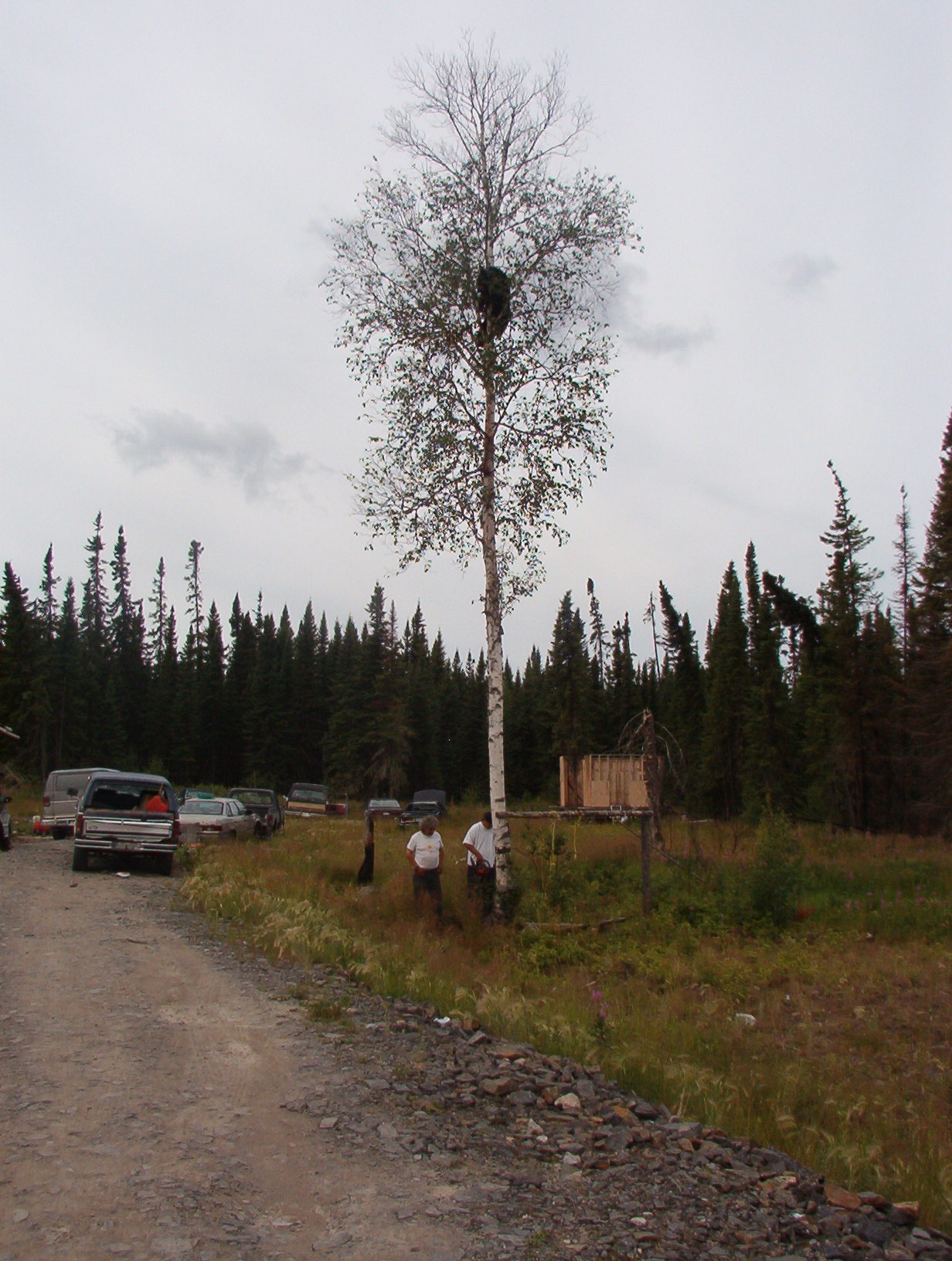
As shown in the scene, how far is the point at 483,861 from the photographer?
15.1m

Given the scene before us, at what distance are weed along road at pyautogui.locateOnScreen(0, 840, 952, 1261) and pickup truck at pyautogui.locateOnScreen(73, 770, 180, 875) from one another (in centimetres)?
1148

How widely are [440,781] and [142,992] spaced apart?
83846mm

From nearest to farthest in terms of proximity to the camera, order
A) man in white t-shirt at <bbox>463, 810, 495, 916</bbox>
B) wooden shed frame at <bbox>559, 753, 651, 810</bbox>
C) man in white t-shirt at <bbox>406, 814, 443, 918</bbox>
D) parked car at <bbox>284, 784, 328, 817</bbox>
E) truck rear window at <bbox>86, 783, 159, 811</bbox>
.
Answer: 1. man in white t-shirt at <bbox>406, 814, 443, 918</bbox>
2. man in white t-shirt at <bbox>463, 810, 495, 916</bbox>
3. wooden shed frame at <bbox>559, 753, 651, 810</bbox>
4. truck rear window at <bbox>86, 783, 159, 811</bbox>
5. parked car at <bbox>284, 784, 328, 817</bbox>

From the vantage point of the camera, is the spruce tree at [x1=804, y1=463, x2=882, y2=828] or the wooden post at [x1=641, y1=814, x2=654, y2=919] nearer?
the wooden post at [x1=641, y1=814, x2=654, y2=919]

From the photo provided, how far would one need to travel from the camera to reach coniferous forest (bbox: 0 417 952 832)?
162ft

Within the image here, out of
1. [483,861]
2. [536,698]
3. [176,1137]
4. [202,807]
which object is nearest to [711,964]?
[483,861]

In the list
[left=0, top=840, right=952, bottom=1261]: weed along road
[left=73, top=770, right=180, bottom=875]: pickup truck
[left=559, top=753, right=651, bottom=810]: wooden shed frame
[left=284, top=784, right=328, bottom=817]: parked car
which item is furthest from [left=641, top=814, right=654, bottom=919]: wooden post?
[left=284, top=784, right=328, bottom=817]: parked car

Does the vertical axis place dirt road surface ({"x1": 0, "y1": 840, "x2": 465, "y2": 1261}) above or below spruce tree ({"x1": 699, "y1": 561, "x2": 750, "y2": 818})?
below

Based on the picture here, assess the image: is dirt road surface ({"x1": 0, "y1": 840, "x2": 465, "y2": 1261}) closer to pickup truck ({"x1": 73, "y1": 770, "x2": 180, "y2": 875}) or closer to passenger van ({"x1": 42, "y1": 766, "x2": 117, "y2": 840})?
pickup truck ({"x1": 73, "y1": 770, "x2": 180, "y2": 875})

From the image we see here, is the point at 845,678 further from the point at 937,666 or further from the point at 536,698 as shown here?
the point at 536,698

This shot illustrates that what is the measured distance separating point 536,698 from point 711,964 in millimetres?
91952

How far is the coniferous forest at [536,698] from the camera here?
49.3 m

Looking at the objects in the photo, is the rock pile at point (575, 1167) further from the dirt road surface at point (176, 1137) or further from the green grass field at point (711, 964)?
the green grass field at point (711, 964)

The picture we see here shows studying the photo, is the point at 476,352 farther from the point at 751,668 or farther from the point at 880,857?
the point at 751,668
